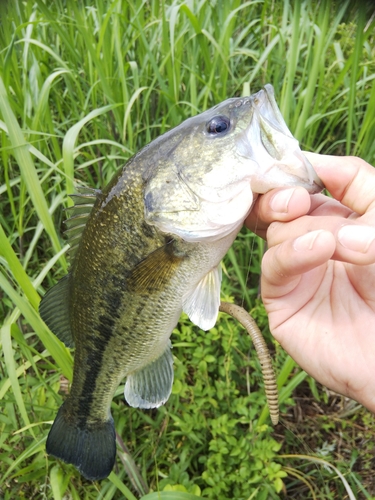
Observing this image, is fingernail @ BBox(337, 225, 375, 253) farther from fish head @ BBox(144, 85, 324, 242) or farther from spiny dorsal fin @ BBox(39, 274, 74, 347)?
spiny dorsal fin @ BBox(39, 274, 74, 347)

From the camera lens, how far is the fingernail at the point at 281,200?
101 centimetres

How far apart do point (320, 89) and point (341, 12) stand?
1.15ft

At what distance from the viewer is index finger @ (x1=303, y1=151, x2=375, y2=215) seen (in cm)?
113

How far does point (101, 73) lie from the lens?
1960mm

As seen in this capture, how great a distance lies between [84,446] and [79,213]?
0.81 meters

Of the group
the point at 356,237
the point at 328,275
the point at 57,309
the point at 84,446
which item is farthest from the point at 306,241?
the point at 84,446

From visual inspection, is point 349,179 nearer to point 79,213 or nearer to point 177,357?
point 79,213

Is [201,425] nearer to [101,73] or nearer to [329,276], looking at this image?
[329,276]

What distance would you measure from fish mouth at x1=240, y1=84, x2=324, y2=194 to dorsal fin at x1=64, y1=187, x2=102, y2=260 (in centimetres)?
50

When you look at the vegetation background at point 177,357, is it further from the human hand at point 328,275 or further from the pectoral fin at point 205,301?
the pectoral fin at point 205,301

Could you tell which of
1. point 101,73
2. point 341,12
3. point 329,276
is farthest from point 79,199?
point 341,12

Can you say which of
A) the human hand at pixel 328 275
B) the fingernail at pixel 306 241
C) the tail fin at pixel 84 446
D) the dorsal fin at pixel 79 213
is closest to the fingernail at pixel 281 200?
the human hand at pixel 328 275

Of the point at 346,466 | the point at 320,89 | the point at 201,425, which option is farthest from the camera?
the point at 320,89

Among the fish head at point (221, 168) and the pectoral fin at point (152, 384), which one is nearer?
the fish head at point (221, 168)
